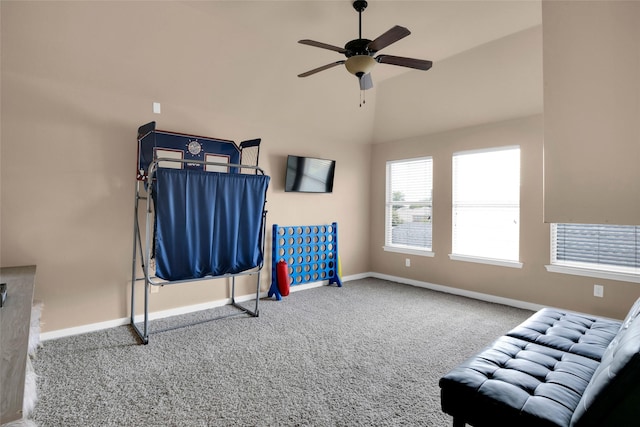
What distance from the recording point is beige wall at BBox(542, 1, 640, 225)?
5.22 ft

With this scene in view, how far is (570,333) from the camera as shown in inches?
81.0

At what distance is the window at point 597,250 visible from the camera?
3.37 meters

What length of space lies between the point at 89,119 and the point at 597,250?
209 inches

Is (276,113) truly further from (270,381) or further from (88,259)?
(270,381)

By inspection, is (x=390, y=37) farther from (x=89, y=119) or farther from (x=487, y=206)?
(x=487, y=206)

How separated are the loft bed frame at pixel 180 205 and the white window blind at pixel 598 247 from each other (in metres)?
3.38

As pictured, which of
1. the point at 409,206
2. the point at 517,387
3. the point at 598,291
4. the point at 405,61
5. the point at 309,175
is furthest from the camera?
the point at 409,206

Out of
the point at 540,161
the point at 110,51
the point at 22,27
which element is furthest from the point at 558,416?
the point at 22,27

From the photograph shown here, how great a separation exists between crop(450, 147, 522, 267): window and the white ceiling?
0.54m

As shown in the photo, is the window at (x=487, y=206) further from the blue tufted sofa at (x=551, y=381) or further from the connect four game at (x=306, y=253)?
the blue tufted sofa at (x=551, y=381)

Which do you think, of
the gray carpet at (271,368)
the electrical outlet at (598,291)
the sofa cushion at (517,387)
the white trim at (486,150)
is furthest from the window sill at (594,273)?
the sofa cushion at (517,387)

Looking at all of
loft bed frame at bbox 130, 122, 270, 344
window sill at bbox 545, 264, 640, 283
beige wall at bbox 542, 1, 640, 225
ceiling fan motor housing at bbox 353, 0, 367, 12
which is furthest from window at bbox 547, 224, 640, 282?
loft bed frame at bbox 130, 122, 270, 344

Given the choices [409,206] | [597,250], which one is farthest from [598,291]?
[409,206]

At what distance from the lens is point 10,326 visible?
1.51 m
